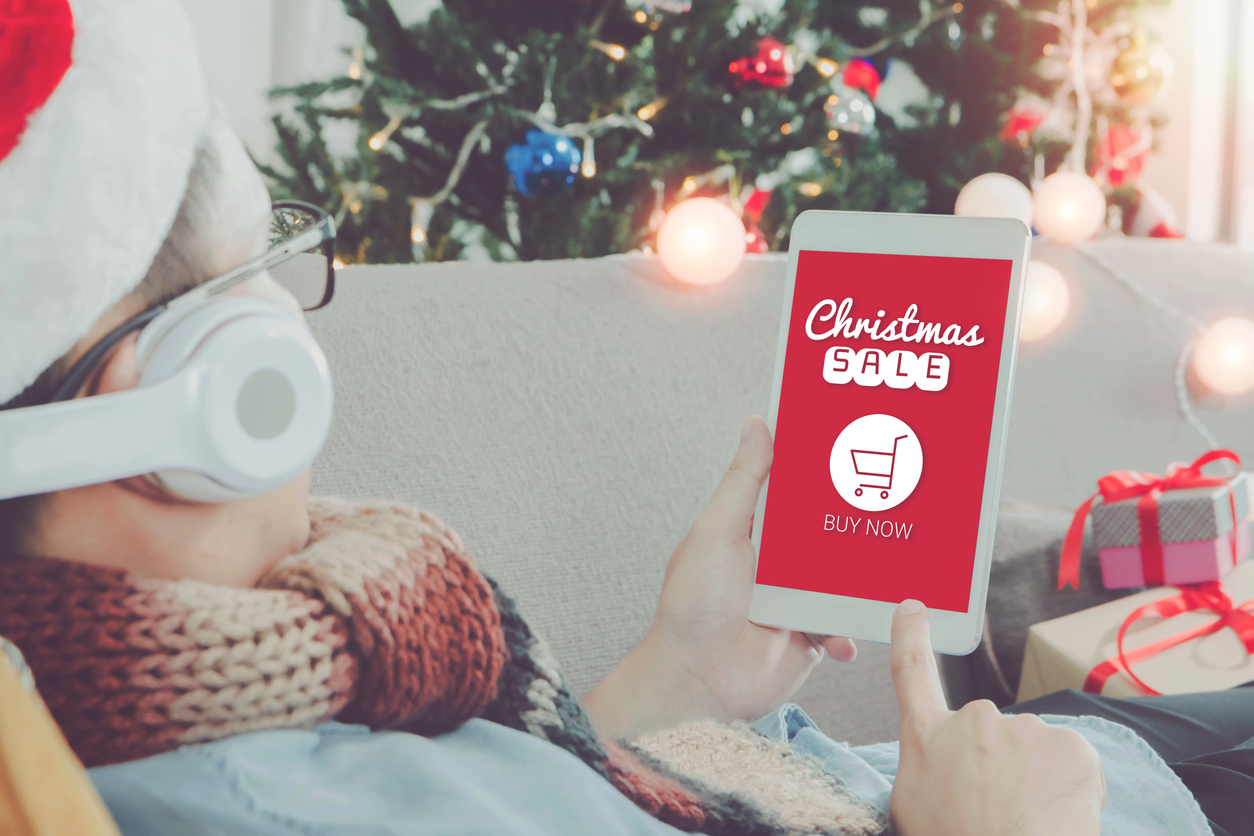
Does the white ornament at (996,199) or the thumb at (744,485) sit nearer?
the thumb at (744,485)

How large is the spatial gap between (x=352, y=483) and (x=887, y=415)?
0.45 metres

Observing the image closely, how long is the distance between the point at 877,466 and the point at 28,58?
497 mm

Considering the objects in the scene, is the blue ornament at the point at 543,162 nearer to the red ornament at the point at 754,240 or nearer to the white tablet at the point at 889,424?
the red ornament at the point at 754,240

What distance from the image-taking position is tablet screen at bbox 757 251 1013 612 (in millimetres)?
573

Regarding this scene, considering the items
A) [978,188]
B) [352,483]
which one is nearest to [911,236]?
[352,483]

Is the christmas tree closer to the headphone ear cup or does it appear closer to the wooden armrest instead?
the headphone ear cup

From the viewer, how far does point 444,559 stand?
0.45m

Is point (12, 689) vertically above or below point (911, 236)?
below

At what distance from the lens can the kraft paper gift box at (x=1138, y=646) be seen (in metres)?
0.85

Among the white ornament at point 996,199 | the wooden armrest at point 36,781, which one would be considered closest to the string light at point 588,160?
the white ornament at point 996,199

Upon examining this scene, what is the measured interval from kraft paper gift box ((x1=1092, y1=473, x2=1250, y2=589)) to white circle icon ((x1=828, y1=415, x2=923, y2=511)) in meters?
0.51

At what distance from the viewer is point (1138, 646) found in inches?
34.7

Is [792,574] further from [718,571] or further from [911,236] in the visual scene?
[911,236]

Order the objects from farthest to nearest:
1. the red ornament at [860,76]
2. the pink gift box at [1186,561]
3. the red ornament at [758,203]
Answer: the red ornament at [860,76]
the red ornament at [758,203]
the pink gift box at [1186,561]
